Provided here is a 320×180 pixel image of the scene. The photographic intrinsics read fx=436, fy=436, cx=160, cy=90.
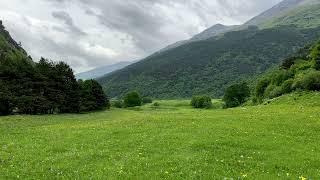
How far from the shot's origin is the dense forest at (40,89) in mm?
84688

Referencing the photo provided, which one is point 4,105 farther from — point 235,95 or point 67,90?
point 235,95

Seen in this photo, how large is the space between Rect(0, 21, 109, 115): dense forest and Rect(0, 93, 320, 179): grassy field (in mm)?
41460

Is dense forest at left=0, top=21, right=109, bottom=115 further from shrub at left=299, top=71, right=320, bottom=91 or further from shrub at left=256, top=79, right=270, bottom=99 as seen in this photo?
shrub at left=256, top=79, right=270, bottom=99

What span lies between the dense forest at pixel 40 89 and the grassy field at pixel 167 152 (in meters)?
41.5

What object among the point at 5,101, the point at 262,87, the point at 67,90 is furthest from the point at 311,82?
the point at 262,87

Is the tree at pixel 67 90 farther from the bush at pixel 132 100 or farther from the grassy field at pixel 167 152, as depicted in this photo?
the bush at pixel 132 100

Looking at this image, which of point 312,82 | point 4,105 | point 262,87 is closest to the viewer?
point 4,105

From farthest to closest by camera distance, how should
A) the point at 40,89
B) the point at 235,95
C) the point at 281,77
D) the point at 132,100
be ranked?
the point at 132,100, the point at 235,95, the point at 281,77, the point at 40,89

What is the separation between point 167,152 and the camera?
28781mm

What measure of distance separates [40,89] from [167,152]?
6877cm

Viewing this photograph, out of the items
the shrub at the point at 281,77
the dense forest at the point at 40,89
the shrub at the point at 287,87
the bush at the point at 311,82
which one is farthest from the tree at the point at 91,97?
the bush at the point at 311,82

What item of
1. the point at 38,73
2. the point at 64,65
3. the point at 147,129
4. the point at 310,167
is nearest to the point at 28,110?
the point at 38,73

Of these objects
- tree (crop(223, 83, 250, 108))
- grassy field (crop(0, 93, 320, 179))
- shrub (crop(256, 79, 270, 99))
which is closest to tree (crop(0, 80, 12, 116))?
grassy field (crop(0, 93, 320, 179))

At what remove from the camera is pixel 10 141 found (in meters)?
36.0
